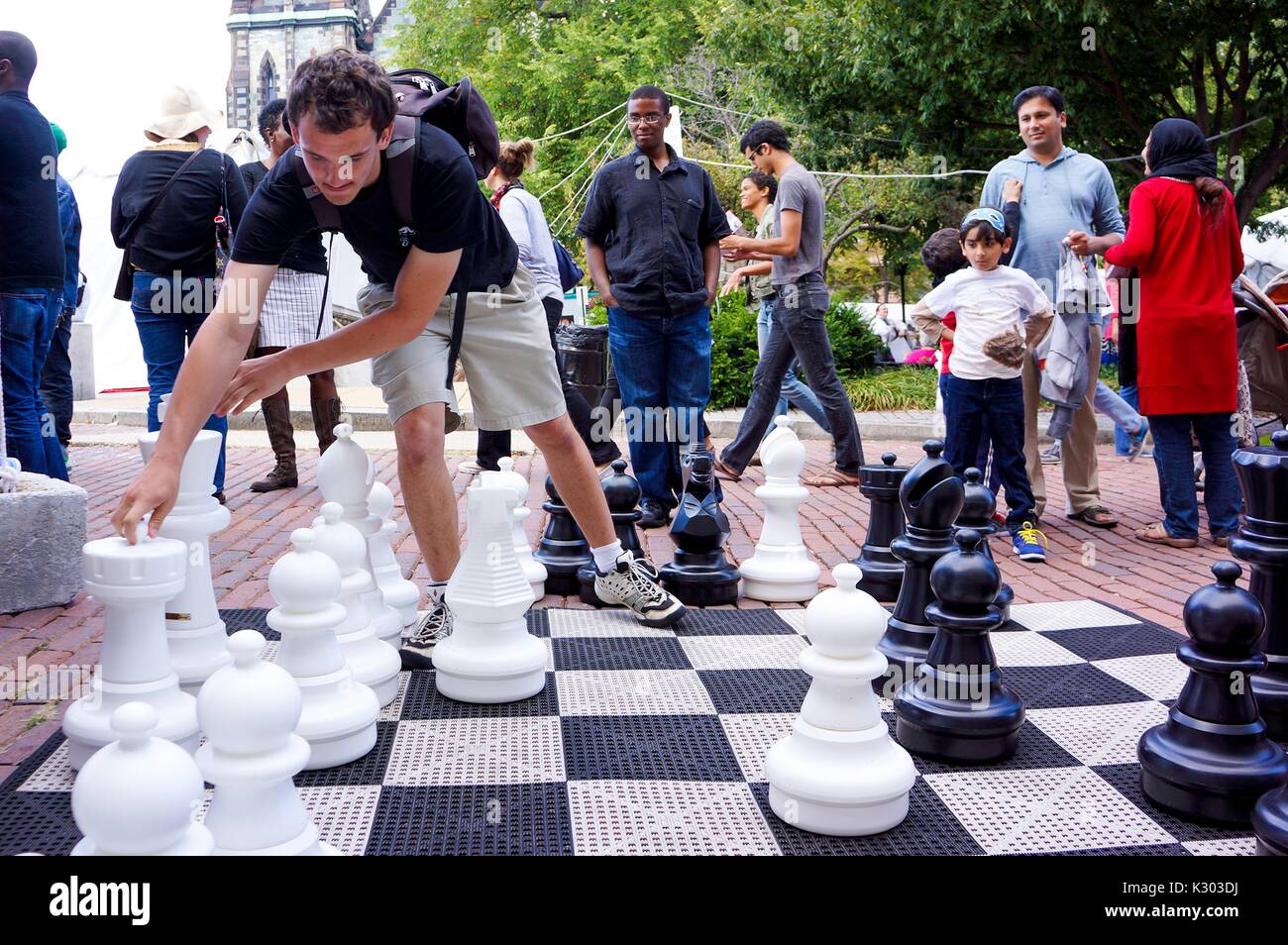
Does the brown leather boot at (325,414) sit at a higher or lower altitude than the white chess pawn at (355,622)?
higher

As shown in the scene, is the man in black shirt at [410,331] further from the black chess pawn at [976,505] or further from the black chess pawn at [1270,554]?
the black chess pawn at [1270,554]

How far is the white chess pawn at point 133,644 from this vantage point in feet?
6.36

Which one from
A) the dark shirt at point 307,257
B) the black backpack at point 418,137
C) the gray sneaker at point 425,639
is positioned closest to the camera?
the black backpack at point 418,137

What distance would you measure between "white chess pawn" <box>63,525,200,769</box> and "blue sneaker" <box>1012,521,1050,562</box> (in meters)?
3.34

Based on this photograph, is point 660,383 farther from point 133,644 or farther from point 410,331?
point 133,644

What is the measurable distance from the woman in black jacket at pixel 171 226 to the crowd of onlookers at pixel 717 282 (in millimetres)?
10

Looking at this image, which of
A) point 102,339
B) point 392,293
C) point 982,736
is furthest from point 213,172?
point 102,339

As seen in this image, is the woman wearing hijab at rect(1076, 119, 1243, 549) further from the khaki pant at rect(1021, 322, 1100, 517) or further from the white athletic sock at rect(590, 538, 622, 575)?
the white athletic sock at rect(590, 538, 622, 575)

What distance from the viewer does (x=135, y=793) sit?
1362mm

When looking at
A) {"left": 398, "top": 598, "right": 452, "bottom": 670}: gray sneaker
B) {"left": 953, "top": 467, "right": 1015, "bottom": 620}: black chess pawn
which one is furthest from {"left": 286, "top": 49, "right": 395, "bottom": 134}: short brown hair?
{"left": 953, "top": 467, "right": 1015, "bottom": 620}: black chess pawn

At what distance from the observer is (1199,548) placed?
465 cm

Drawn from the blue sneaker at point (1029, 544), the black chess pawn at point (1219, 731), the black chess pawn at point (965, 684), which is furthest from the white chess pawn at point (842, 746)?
the blue sneaker at point (1029, 544)

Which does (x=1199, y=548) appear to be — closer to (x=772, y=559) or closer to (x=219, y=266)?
(x=772, y=559)

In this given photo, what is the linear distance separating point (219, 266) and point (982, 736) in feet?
14.9
